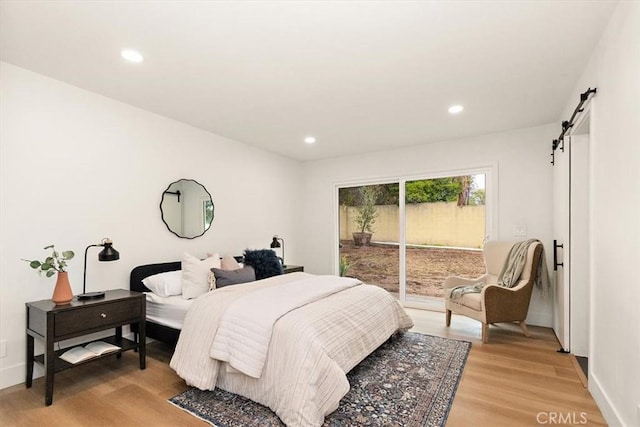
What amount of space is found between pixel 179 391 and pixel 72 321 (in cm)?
96

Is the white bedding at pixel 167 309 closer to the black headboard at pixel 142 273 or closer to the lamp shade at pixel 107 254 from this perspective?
the black headboard at pixel 142 273

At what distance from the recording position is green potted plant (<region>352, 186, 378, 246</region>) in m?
5.49

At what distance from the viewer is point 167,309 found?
3057 millimetres

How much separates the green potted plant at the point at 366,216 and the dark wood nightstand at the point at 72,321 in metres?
3.56

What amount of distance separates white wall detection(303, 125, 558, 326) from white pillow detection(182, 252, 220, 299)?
284 cm

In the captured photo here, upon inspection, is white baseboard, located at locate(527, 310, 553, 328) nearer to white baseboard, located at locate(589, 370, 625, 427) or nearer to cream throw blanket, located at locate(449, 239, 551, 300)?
cream throw blanket, located at locate(449, 239, 551, 300)

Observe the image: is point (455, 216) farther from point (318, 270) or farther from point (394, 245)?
point (318, 270)

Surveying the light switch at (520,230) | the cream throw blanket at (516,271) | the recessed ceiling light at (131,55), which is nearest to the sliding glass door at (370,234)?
the cream throw blanket at (516,271)

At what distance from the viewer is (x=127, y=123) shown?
3363mm

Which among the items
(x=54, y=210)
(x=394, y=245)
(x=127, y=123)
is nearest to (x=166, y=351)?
(x=54, y=210)

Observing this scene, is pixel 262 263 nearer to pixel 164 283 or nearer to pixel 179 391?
pixel 164 283

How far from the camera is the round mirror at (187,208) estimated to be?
3758 millimetres

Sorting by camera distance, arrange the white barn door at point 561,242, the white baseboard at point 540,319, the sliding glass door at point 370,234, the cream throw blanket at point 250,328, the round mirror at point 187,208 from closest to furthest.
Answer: the cream throw blanket at point 250,328
the white barn door at point 561,242
the round mirror at point 187,208
the white baseboard at point 540,319
the sliding glass door at point 370,234

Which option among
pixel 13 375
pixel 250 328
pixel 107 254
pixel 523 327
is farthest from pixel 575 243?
pixel 13 375
